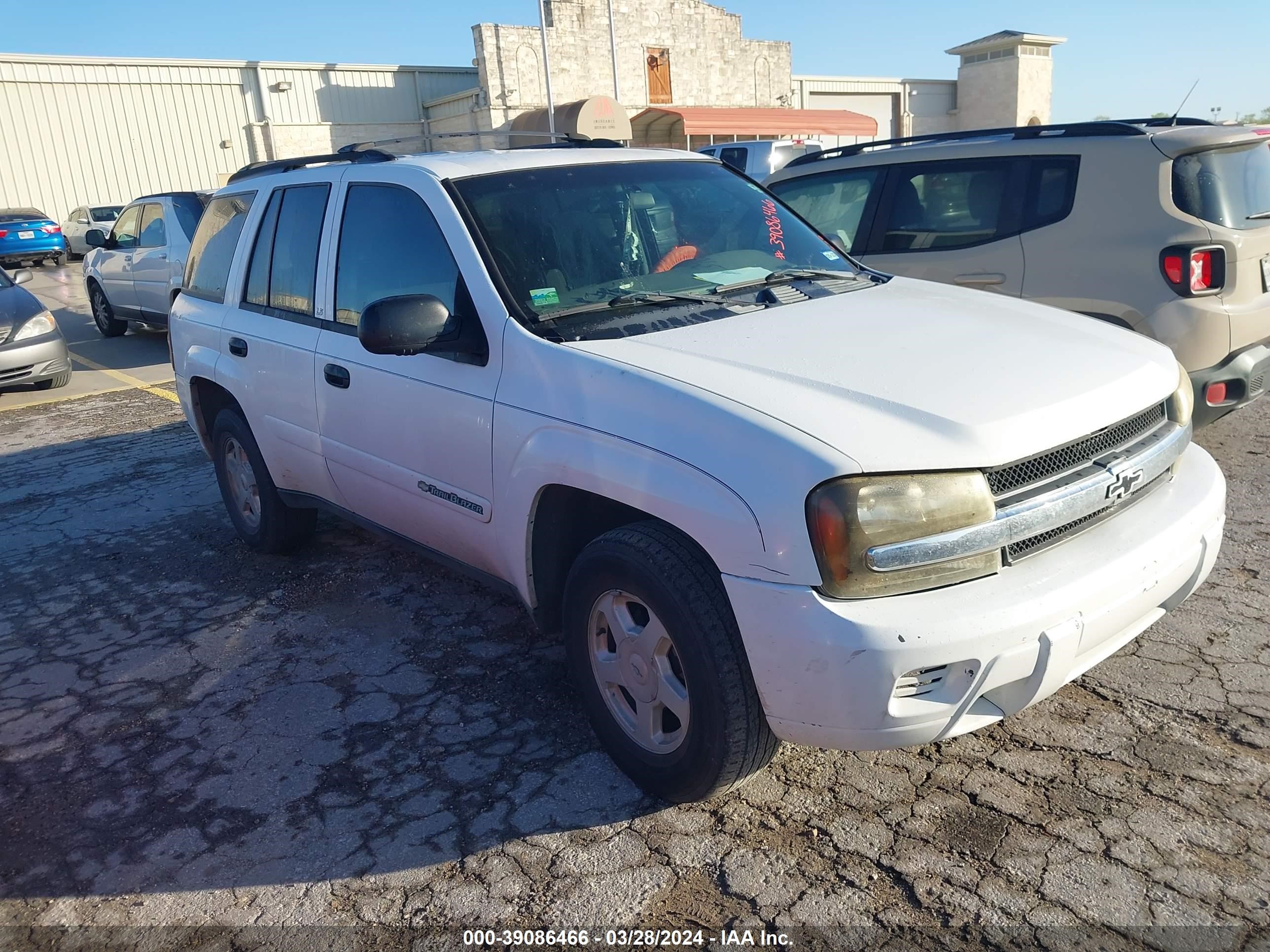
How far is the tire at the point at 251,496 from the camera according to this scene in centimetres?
492

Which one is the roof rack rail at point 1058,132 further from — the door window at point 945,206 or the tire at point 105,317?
the tire at point 105,317

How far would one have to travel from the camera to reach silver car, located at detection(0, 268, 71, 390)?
10.3 metres

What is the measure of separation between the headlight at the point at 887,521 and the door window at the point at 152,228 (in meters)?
12.1

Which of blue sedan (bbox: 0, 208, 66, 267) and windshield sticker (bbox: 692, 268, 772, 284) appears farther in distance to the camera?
blue sedan (bbox: 0, 208, 66, 267)

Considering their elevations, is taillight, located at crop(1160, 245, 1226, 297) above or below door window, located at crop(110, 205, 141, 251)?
below

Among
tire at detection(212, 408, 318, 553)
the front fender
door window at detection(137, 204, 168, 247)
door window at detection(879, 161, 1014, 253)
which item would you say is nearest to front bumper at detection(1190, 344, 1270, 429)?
door window at detection(879, 161, 1014, 253)

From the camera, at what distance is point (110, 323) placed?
14.2m

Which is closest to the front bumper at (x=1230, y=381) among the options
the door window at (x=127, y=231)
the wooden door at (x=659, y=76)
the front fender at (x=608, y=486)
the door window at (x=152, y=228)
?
the front fender at (x=608, y=486)

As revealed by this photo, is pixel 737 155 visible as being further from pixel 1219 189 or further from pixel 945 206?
pixel 1219 189

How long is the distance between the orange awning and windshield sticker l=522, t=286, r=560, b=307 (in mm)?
30098

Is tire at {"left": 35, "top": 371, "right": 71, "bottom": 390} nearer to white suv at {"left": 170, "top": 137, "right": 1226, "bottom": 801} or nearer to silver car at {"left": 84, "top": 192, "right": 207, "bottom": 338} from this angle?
silver car at {"left": 84, "top": 192, "right": 207, "bottom": 338}

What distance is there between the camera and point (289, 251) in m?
4.47

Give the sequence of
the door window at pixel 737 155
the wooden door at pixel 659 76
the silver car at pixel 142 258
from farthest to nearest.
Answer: the wooden door at pixel 659 76 < the door window at pixel 737 155 < the silver car at pixel 142 258

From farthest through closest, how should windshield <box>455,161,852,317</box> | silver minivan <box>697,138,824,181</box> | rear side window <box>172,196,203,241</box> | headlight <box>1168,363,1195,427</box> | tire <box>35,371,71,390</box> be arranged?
silver minivan <box>697,138,824,181</box> < rear side window <box>172,196,203,241</box> < tire <box>35,371,71,390</box> < windshield <box>455,161,852,317</box> < headlight <box>1168,363,1195,427</box>
